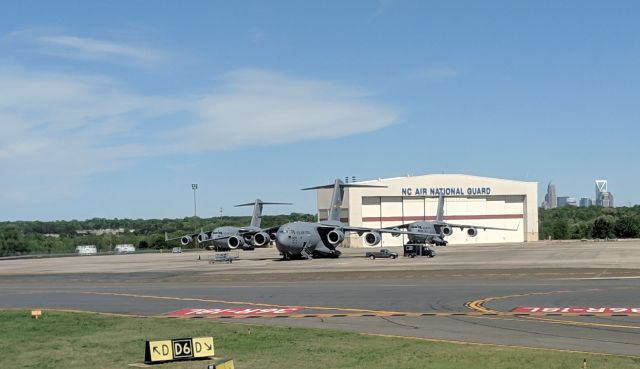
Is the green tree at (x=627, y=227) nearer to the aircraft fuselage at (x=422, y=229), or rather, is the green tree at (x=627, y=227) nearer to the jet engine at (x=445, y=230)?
the jet engine at (x=445, y=230)

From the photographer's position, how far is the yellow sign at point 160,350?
15961 mm

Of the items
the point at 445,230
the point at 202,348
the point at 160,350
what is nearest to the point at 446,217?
the point at 445,230

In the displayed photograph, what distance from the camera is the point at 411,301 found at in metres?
32.5

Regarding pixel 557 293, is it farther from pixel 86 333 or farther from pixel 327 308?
pixel 86 333

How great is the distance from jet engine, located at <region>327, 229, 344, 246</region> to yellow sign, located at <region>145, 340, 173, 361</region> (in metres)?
65.0

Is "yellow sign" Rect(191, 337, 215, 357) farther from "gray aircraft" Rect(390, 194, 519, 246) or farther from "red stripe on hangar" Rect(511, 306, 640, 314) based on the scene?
"gray aircraft" Rect(390, 194, 519, 246)

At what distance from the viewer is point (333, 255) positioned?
83.7 meters

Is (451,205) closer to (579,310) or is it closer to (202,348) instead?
(579,310)

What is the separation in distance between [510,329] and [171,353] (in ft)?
36.6

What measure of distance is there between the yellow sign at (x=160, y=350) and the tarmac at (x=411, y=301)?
324 inches

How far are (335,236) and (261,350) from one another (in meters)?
61.7

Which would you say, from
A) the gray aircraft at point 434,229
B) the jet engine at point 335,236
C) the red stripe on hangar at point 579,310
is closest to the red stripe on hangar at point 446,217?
the gray aircraft at point 434,229

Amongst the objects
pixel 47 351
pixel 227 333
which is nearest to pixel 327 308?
pixel 227 333

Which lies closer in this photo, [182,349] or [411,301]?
[182,349]
